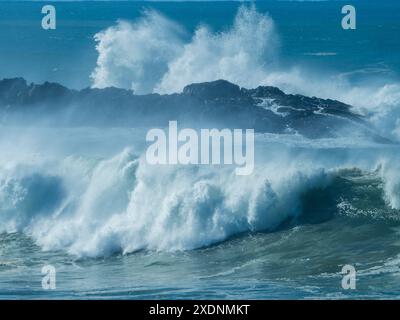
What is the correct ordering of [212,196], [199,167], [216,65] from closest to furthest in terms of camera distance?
[199,167] < [212,196] < [216,65]

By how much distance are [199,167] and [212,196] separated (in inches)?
18.0

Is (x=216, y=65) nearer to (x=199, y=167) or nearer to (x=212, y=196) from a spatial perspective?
(x=199, y=167)

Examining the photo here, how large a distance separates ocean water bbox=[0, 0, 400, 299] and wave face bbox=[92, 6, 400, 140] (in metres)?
0.02

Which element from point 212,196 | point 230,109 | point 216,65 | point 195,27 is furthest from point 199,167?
point 195,27

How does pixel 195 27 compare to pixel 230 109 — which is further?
pixel 195 27

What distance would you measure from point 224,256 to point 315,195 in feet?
4.73

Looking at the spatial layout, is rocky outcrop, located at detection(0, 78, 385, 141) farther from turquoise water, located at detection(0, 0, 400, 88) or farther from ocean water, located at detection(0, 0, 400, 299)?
turquoise water, located at detection(0, 0, 400, 88)

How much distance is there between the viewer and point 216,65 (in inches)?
481

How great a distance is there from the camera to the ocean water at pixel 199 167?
38.9 feet

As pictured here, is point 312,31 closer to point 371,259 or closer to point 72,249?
point 371,259

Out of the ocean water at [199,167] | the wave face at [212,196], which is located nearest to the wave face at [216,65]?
the ocean water at [199,167]

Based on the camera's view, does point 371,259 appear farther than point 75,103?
No
